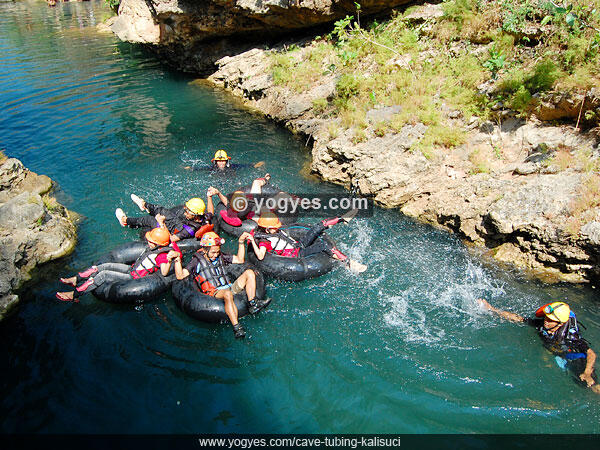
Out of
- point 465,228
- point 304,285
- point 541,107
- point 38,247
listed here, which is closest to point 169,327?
point 304,285

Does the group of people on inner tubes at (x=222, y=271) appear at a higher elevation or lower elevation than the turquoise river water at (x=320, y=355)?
higher

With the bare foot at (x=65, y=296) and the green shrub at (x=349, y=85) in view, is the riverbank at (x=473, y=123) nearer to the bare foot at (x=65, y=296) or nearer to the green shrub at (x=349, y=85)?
the green shrub at (x=349, y=85)

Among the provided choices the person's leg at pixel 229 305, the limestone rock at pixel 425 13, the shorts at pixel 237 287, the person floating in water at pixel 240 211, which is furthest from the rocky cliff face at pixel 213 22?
the person's leg at pixel 229 305

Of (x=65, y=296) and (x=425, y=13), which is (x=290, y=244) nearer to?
(x=65, y=296)

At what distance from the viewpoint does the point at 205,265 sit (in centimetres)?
700

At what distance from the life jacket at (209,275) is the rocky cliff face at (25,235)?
135 inches

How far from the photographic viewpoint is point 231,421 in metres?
5.38

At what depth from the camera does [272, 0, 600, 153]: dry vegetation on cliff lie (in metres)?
9.36

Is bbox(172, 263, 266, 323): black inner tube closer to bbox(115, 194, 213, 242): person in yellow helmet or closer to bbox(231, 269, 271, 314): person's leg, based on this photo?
bbox(231, 269, 271, 314): person's leg

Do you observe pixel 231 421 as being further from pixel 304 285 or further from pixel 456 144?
pixel 456 144

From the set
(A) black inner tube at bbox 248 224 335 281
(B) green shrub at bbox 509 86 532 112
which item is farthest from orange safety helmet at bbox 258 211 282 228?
(B) green shrub at bbox 509 86 532 112

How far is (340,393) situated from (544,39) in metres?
10.6

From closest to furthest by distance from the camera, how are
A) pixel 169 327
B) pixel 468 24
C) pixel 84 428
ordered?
pixel 84 428 → pixel 169 327 → pixel 468 24

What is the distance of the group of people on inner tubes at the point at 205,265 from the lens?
6789mm
